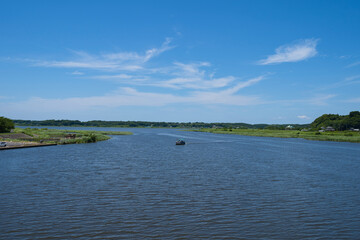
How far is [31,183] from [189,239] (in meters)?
19.9

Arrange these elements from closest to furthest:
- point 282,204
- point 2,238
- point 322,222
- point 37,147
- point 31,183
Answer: point 2,238, point 322,222, point 282,204, point 31,183, point 37,147

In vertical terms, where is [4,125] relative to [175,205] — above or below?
above

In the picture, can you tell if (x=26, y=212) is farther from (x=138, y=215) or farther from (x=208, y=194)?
(x=208, y=194)

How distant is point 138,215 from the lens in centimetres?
1903

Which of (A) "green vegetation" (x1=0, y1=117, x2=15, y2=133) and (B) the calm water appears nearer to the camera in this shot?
(B) the calm water

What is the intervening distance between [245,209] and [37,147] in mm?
62774

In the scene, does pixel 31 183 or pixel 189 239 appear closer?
pixel 189 239

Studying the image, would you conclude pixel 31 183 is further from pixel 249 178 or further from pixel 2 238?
pixel 249 178

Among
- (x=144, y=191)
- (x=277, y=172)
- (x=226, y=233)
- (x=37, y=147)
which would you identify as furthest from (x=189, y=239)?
(x=37, y=147)

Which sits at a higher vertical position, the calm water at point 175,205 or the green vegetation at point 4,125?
the green vegetation at point 4,125

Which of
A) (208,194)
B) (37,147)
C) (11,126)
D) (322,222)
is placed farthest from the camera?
(11,126)

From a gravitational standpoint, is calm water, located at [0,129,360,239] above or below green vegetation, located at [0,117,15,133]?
below

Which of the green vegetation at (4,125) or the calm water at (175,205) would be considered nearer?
the calm water at (175,205)

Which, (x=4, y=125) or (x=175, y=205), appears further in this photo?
(x=4, y=125)
